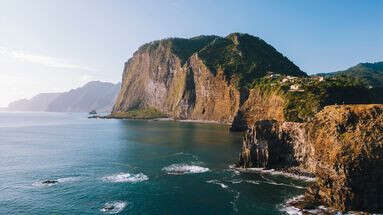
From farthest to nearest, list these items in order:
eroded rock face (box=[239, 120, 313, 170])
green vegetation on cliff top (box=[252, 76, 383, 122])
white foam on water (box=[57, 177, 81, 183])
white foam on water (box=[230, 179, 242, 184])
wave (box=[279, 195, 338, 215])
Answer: green vegetation on cliff top (box=[252, 76, 383, 122])
eroded rock face (box=[239, 120, 313, 170])
white foam on water (box=[57, 177, 81, 183])
white foam on water (box=[230, 179, 242, 184])
wave (box=[279, 195, 338, 215])

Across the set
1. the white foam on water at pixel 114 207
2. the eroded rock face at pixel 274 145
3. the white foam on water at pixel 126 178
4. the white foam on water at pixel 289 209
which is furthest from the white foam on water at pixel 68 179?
the white foam on water at pixel 289 209

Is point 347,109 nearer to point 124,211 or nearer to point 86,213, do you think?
point 124,211

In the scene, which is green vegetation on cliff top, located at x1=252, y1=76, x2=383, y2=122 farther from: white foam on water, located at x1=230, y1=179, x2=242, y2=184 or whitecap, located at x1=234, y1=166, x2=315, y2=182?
white foam on water, located at x1=230, y1=179, x2=242, y2=184

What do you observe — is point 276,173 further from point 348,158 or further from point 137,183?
point 137,183

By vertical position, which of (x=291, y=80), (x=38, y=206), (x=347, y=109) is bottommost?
(x=38, y=206)

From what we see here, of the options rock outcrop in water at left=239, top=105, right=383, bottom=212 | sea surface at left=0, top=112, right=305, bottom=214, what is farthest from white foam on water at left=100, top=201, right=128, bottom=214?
rock outcrop in water at left=239, top=105, right=383, bottom=212

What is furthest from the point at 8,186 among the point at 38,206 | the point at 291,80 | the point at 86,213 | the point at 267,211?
the point at 291,80

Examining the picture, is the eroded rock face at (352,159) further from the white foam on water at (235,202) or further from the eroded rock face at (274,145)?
the eroded rock face at (274,145)
